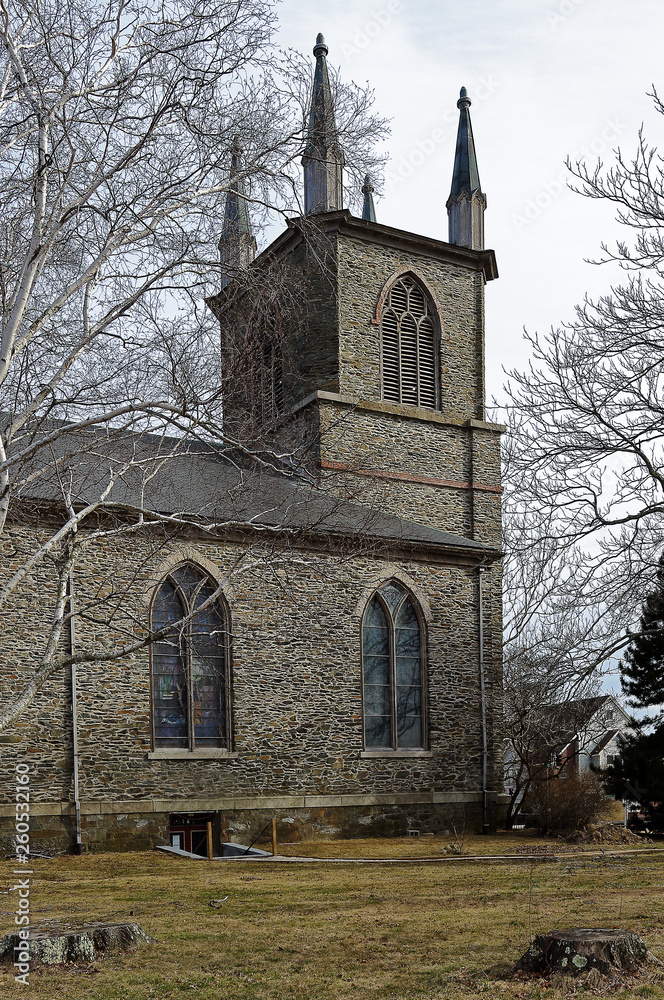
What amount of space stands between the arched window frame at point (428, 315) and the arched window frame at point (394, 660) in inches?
229

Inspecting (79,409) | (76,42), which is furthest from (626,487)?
(76,42)

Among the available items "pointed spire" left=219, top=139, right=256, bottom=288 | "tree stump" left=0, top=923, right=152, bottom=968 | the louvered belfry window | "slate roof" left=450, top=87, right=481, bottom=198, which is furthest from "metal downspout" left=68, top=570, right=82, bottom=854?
"slate roof" left=450, top=87, right=481, bottom=198

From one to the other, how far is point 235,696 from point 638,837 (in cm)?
913

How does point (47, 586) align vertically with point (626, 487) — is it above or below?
below

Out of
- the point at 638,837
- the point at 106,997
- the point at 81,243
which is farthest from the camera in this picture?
the point at 638,837

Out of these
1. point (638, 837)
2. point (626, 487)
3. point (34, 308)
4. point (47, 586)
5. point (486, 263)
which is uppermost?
point (486, 263)

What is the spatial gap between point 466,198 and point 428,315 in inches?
161

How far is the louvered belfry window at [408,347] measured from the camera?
25281 mm

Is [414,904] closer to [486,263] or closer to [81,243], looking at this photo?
[81,243]

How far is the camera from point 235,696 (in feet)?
60.7

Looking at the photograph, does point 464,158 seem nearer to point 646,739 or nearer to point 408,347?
point 408,347

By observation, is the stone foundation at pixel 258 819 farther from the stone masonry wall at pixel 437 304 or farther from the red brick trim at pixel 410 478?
the stone masonry wall at pixel 437 304

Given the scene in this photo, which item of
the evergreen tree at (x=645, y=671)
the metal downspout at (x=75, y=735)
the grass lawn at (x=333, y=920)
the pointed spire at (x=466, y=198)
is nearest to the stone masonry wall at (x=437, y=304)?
the pointed spire at (x=466, y=198)

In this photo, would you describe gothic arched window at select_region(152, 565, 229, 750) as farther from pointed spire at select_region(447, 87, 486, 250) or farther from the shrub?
pointed spire at select_region(447, 87, 486, 250)
